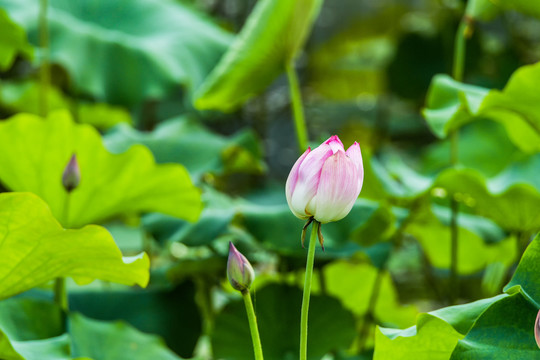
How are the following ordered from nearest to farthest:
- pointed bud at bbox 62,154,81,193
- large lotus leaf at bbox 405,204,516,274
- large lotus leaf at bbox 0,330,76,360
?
large lotus leaf at bbox 0,330,76,360
pointed bud at bbox 62,154,81,193
large lotus leaf at bbox 405,204,516,274

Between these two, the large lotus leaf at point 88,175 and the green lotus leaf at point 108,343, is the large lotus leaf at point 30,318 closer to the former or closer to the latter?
the green lotus leaf at point 108,343

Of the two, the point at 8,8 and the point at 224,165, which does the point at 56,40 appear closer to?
the point at 8,8

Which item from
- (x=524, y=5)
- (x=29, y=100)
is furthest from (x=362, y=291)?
(x=29, y=100)

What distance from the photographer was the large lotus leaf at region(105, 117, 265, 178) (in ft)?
3.54

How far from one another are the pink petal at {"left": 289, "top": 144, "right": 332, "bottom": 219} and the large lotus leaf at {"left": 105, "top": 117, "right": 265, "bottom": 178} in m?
0.62

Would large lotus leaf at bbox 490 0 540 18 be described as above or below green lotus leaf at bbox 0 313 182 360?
above

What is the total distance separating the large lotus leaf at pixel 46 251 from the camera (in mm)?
563

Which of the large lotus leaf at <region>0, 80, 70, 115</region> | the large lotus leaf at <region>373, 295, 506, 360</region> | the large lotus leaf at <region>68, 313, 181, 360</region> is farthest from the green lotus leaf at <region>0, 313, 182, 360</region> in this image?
the large lotus leaf at <region>0, 80, 70, 115</region>

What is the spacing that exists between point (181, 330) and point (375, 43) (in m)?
2.49

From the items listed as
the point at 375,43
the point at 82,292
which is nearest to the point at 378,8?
the point at 375,43

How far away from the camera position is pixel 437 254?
119cm

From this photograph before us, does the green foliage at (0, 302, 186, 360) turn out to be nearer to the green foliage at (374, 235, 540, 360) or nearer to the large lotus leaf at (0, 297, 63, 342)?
the large lotus leaf at (0, 297, 63, 342)

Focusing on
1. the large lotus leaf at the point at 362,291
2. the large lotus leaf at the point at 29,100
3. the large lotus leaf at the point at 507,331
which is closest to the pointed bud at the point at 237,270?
the large lotus leaf at the point at 507,331

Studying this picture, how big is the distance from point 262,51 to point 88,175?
310 millimetres
